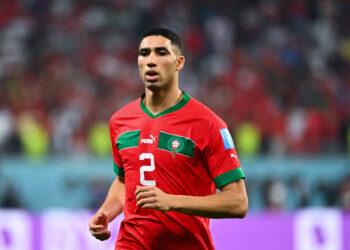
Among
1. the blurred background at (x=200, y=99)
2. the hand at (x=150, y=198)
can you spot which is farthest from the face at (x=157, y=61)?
the blurred background at (x=200, y=99)

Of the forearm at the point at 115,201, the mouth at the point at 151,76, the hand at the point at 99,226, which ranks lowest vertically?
the hand at the point at 99,226

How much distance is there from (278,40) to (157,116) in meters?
12.5

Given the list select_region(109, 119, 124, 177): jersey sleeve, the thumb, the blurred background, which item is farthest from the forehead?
the blurred background

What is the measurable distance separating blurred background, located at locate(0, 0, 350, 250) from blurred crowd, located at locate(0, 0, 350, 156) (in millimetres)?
31

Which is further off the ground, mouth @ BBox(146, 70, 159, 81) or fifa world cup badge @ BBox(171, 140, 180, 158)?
mouth @ BBox(146, 70, 159, 81)

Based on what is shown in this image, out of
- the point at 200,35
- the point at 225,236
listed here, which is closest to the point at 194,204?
the point at 225,236

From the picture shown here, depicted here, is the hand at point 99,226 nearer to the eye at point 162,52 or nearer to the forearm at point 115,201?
the forearm at point 115,201

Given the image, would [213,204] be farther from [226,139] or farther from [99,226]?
[99,226]

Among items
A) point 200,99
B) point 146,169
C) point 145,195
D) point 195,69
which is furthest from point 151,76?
point 195,69

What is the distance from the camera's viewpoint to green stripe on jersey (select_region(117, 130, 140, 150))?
13.2ft

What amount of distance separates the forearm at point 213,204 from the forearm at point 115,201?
2.43 feet

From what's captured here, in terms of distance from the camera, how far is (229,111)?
43.0ft

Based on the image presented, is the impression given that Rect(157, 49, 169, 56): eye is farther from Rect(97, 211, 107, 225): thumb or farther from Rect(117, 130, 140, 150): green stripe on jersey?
Rect(97, 211, 107, 225): thumb

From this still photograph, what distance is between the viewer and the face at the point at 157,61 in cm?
387
